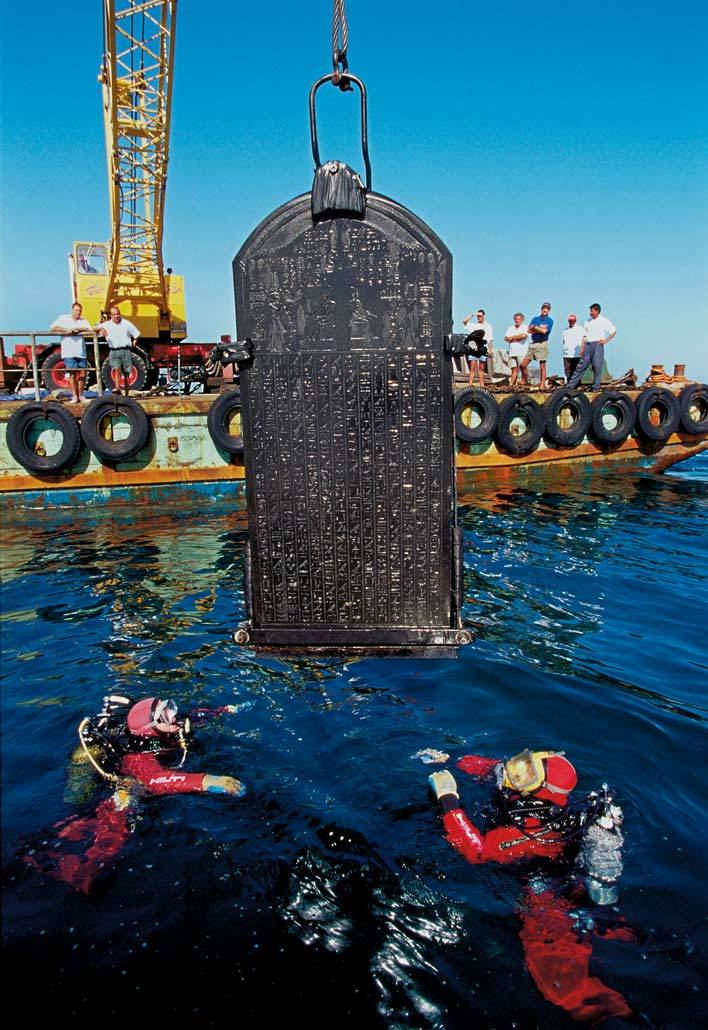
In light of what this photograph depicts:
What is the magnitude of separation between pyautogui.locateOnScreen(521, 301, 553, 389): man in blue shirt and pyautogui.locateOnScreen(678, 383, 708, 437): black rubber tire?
4230mm

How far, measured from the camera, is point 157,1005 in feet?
11.0

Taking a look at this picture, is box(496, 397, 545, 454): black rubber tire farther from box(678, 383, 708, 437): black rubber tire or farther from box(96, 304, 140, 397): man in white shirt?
box(96, 304, 140, 397): man in white shirt

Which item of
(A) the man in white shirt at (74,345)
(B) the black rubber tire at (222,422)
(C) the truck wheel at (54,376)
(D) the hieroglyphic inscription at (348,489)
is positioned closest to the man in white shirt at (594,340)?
(B) the black rubber tire at (222,422)

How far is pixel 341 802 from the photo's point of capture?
16.2 ft

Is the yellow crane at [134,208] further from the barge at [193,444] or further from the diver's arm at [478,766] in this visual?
the diver's arm at [478,766]

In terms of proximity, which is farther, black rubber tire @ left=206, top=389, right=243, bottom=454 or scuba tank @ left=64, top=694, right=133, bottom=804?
black rubber tire @ left=206, top=389, right=243, bottom=454

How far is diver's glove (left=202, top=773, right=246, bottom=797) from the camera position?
15.6ft

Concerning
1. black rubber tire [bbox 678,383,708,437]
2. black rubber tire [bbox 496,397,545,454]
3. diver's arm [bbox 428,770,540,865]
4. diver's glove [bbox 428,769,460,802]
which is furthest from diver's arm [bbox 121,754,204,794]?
black rubber tire [bbox 678,383,708,437]

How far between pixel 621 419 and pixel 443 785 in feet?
50.7

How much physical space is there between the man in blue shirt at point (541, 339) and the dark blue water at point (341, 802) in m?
8.39

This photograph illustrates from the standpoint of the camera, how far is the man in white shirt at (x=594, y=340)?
16.0m

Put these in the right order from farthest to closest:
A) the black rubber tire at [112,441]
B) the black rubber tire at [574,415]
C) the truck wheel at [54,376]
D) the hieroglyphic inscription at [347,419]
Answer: the truck wheel at [54,376] < the black rubber tire at [574,415] < the black rubber tire at [112,441] < the hieroglyphic inscription at [347,419]

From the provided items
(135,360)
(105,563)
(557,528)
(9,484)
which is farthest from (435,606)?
(135,360)

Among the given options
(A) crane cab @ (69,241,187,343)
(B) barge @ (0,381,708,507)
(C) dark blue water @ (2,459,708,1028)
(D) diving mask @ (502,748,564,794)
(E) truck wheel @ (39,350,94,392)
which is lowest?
(C) dark blue water @ (2,459,708,1028)
